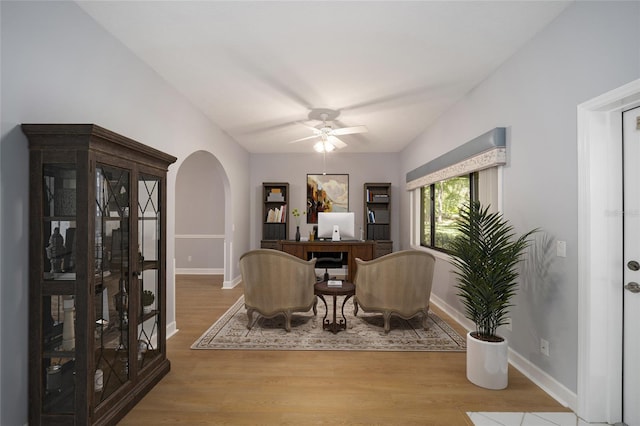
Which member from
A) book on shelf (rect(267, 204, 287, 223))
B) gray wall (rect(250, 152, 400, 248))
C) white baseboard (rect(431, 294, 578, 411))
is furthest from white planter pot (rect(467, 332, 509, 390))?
book on shelf (rect(267, 204, 287, 223))

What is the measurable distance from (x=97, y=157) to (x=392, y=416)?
7.86 feet

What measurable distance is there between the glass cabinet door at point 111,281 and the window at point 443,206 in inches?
130

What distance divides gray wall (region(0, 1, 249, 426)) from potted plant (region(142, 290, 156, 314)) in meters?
0.72

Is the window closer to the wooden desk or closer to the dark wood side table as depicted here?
the wooden desk

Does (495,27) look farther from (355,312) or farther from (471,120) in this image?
(355,312)

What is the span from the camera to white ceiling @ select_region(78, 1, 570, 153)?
7.59ft

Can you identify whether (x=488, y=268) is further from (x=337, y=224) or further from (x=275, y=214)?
(x=275, y=214)

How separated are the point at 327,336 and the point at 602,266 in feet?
8.04

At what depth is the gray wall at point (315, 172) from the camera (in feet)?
24.0

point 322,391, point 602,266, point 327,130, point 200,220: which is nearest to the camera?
point 602,266

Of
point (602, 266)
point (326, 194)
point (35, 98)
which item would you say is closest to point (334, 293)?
point (602, 266)

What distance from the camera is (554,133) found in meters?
2.43

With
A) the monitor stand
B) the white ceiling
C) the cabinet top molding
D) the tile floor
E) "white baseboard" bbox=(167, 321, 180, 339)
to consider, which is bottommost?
the tile floor

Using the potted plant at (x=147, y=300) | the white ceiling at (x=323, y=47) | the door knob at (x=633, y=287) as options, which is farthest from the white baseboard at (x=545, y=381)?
the potted plant at (x=147, y=300)
